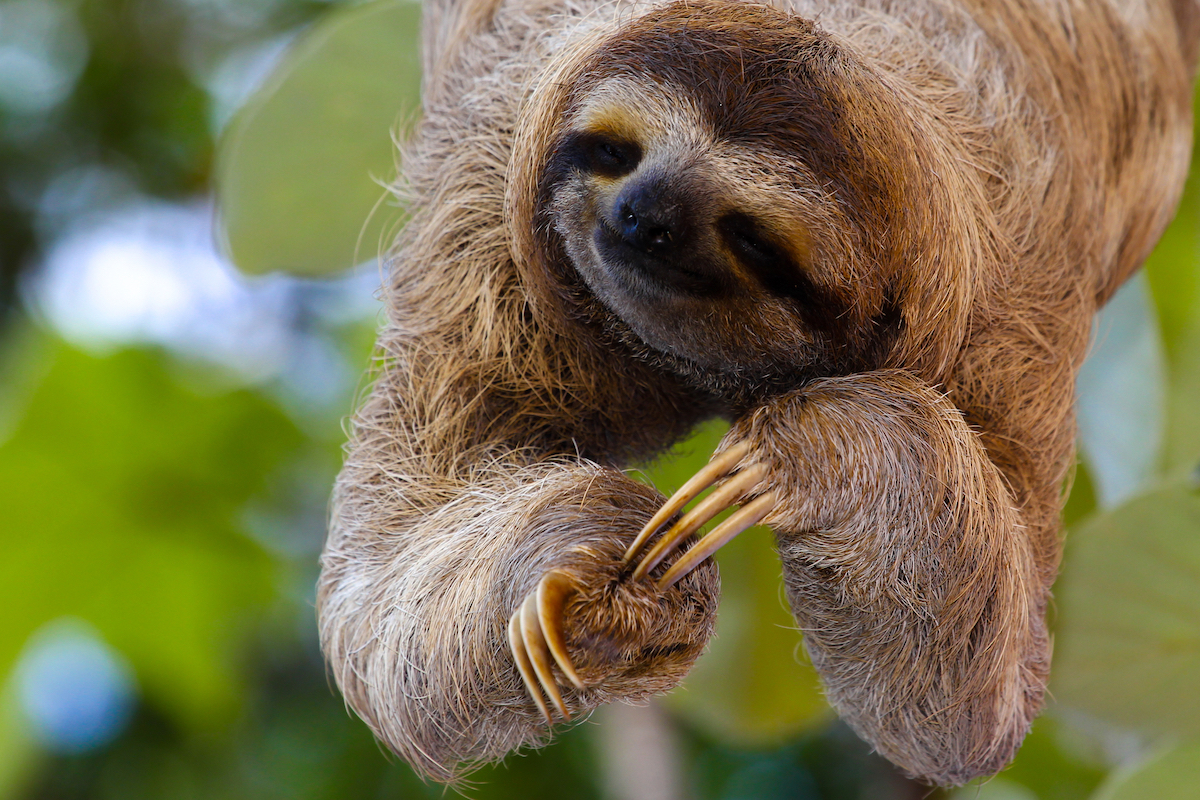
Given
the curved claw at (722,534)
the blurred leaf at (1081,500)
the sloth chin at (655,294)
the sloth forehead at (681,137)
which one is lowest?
the blurred leaf at (1081,500)

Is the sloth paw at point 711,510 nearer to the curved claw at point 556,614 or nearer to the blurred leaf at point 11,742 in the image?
the curved claw at point 556,614

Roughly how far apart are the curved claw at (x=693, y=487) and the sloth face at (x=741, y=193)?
101mm

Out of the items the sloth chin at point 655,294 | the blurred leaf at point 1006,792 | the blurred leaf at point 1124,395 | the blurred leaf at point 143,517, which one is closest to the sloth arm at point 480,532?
the sloth chin at point 655,294

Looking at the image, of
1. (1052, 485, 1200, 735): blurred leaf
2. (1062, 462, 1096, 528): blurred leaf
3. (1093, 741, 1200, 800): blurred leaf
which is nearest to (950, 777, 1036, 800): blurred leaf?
(1062, 462, 1096, 528): blurred leaf

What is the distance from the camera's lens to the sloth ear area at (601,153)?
885 millimetres

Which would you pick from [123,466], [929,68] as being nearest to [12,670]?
[123,466]

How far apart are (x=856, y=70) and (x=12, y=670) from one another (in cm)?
270

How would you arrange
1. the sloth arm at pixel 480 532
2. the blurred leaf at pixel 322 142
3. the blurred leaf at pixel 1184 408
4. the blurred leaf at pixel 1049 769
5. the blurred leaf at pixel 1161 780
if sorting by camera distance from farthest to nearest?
1. the blurred leaf at pixel 1049 769
2. the blurred leaf at pixel 1184 408
3. the blurred leaf at pixel 322 142
4. the blurred leaf at pixel 1161 780
5. the sloth arm at pixel 480 532

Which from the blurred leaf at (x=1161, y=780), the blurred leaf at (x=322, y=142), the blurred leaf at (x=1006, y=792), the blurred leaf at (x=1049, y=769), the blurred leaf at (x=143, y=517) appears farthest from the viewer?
the blurred leaf at (x=1049, y=769)

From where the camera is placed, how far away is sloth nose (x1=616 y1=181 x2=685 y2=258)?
833 millimetres

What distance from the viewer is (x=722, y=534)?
0.82m

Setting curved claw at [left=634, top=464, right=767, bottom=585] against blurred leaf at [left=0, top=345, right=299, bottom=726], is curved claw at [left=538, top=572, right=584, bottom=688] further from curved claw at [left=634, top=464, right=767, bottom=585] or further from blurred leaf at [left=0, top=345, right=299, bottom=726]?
blurred leaf at [left=0, top=345, right=299, bottom=726]

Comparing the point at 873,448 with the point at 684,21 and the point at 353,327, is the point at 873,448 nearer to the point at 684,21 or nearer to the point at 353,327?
the point at 684,21

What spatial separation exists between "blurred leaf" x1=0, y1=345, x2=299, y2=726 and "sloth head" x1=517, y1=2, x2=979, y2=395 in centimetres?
223
